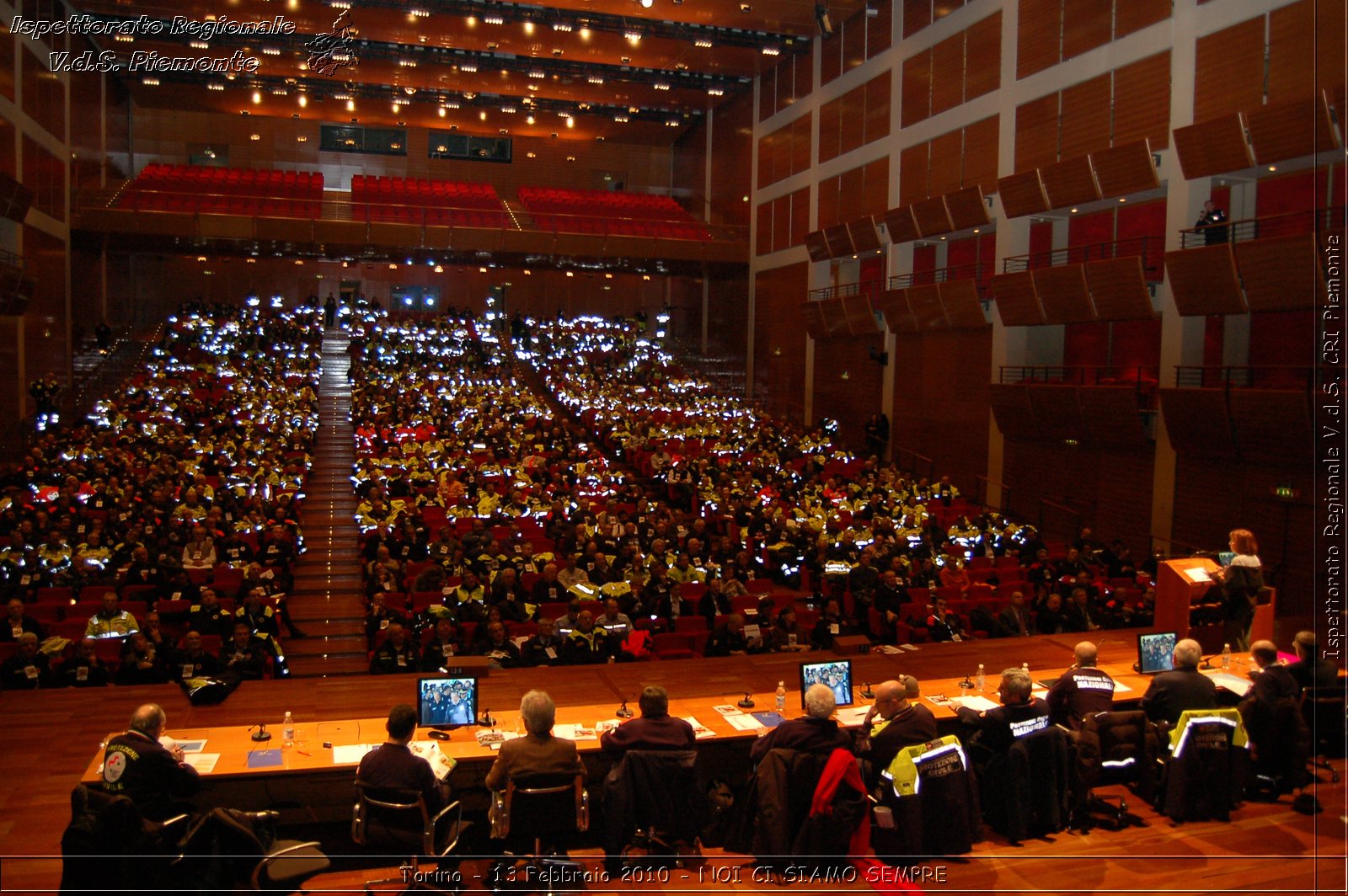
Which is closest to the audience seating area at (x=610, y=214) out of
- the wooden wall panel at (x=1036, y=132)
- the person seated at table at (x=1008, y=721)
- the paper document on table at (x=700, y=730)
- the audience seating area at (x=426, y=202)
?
the audience seating area at (x=426, y=202)

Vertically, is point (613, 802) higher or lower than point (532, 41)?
lower

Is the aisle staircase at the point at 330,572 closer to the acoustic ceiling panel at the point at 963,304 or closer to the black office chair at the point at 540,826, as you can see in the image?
the black office chair at the point at 540,826

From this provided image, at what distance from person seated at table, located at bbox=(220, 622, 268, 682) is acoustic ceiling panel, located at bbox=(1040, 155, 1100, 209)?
12697 millimetres

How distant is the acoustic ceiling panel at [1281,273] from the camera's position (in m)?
10.6

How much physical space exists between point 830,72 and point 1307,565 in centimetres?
1554

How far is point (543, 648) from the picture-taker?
848 cm

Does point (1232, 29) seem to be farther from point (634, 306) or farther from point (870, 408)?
point (634, 306)

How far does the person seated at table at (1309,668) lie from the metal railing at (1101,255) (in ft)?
27.3

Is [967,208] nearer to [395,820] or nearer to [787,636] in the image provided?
[787,636]

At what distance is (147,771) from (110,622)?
4556 mm

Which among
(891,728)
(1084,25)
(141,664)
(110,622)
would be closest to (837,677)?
(891,728)

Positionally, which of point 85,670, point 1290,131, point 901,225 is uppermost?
point 901,225

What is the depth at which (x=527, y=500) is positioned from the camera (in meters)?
14.0

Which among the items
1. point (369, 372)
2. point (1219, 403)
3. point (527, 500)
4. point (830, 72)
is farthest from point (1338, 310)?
point (369, 372)
